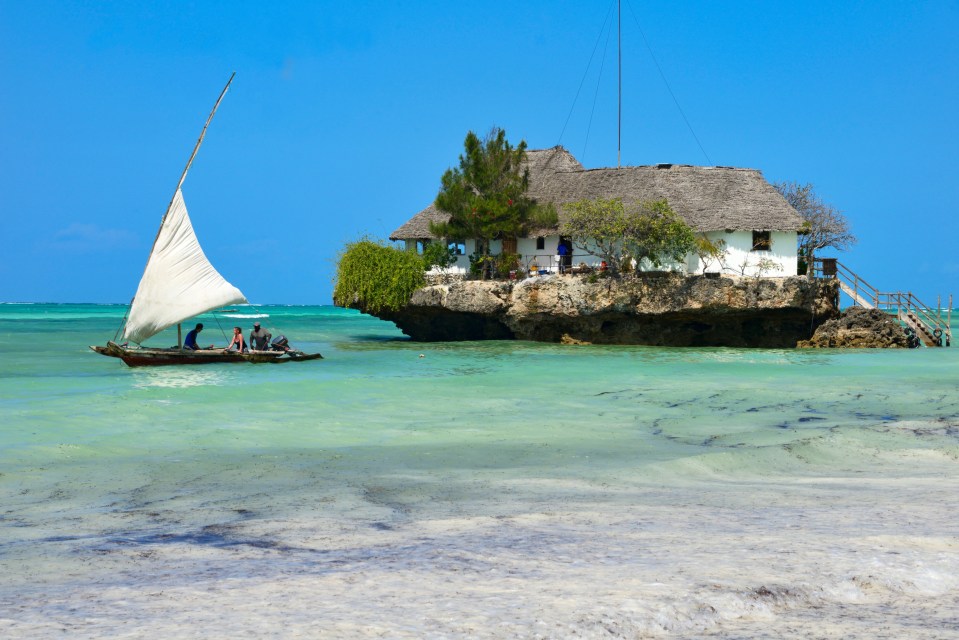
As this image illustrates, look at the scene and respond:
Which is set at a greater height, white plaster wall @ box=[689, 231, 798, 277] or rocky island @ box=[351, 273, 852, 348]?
white plaster wall @ box=[689, 231, 798, 277]

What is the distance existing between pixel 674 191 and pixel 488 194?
8466mm

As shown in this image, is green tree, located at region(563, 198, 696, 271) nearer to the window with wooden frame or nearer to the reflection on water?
the window with wooden frame


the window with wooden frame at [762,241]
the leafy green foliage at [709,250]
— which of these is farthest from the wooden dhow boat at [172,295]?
the window with wooden frame at [762,241]

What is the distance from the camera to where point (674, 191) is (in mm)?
40156

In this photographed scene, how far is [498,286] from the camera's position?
3891 centimetres

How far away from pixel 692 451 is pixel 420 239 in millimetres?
31877

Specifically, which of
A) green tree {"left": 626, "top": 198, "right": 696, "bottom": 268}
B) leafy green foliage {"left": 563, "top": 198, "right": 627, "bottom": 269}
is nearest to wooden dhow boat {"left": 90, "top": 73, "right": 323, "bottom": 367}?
leafy green foliage {"left": 563, "top": 198, "right": 627, "bottom": 269}

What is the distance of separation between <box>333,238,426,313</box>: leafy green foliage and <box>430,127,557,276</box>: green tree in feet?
6.76

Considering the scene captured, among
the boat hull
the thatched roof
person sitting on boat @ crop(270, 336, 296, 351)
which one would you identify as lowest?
the boat hull

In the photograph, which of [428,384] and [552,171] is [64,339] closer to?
[552,171]

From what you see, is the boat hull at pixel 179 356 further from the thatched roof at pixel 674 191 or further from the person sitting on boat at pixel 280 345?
the thatched roof at pixel 674 191

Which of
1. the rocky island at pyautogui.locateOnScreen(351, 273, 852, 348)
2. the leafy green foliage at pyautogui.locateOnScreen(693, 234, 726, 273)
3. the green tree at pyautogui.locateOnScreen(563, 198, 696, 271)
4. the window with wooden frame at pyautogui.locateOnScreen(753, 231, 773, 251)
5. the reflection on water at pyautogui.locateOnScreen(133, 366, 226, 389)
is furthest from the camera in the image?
the window with wooden frame at pyautogui.locateOnScreen(753, 231, 773, 251)

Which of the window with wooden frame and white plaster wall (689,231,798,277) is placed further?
the window with wooden frame

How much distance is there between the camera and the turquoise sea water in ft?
12.8
